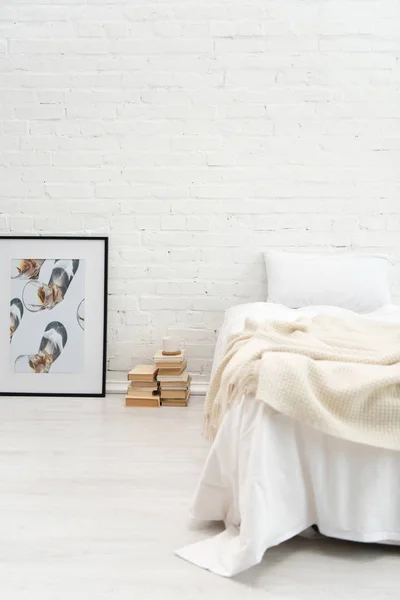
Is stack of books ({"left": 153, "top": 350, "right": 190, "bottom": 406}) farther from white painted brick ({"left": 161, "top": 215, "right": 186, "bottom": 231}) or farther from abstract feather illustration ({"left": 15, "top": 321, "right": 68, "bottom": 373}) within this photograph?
white painted brick ({"left": 161, "top": 215, "right": 186, "bottom": 231})

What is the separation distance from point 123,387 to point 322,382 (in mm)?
2308

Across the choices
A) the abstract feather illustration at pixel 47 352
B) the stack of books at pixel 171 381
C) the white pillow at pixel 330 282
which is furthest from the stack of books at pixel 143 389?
the white pillow at pixel 330 282

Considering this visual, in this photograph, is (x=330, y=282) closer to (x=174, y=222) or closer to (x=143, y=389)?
(x=174, y=222)

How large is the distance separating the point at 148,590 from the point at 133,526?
0.40 meters

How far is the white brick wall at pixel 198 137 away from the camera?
3854mm

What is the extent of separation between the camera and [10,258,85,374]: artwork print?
12.8ft

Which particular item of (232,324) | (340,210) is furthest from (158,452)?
(340,210)

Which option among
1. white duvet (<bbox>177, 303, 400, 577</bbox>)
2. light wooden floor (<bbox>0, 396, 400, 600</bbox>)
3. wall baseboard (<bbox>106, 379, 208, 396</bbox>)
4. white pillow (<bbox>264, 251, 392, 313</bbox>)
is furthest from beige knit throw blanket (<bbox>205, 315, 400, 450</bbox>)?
wall baseboard (<bbox>106, 379, 208, 396</bbox>)

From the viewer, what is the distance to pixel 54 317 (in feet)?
12.8

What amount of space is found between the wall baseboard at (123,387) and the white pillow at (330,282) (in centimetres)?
71

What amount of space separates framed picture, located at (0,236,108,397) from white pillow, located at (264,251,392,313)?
3.59 ft

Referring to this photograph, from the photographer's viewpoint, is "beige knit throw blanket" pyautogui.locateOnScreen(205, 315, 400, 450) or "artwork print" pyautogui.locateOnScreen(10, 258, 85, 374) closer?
"beige knit throw blanket" pyautogui.locateOnScreen(205, 315, 400, 450)

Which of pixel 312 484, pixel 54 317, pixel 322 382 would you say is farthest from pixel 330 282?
pixel 312 484

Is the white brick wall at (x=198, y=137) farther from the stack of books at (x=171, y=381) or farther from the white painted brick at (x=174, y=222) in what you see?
the stack of books at (x=171, y=381)
